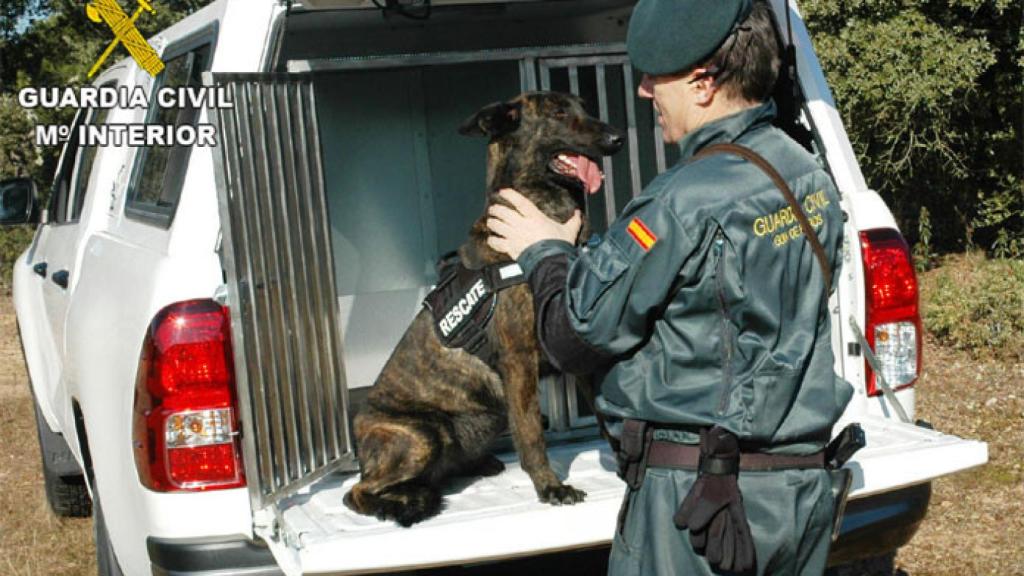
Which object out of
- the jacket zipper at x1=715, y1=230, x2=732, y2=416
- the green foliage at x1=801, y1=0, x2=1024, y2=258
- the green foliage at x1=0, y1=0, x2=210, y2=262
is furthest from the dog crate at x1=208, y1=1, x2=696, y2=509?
the green foliage at x1=0, y1=0, x2=210, y2=262

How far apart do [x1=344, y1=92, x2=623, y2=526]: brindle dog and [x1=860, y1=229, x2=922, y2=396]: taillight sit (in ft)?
2.91

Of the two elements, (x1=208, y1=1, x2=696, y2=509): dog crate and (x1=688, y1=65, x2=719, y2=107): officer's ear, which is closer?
(x1=688, y1=65, x2=719, y2=107): officer's ear

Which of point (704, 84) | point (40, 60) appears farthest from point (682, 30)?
point (40, 60)

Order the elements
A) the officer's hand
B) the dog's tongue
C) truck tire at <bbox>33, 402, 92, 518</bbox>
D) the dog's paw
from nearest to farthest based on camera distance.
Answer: the officer's hand
the dog's paw
the dog's tongue
truck tire at <bbox>33, 402, 92, 518</bbox>

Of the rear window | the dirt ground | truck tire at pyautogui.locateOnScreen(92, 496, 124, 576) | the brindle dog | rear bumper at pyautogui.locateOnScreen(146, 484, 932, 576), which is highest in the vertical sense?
the rear window

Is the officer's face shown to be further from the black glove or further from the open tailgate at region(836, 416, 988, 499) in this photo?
the open tailgate at region(836, 416, 988, 499)

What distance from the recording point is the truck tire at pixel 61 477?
5.78 m

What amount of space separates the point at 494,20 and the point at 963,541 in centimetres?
309

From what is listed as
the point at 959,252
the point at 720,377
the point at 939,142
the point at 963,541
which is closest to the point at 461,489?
the point at 720,377

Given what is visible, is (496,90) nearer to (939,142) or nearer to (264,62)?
(264,62)

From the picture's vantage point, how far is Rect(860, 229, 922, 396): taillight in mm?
3629

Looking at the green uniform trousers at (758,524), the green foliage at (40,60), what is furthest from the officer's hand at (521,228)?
the green foliage at (40,60)

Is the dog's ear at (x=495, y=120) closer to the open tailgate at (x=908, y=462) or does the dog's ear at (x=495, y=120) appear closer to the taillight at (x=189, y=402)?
the taillight at (x=189, y=402)

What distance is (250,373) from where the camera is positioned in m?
3.08
